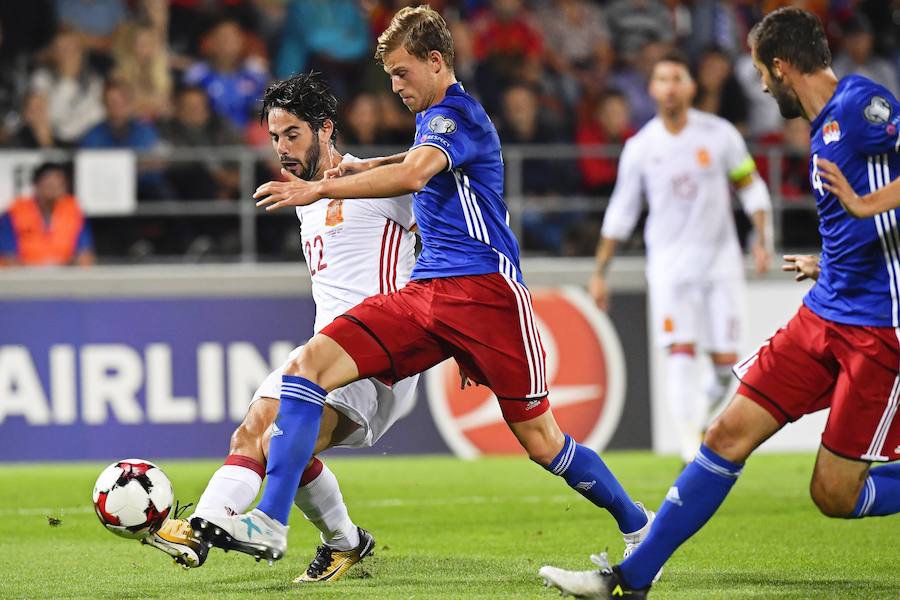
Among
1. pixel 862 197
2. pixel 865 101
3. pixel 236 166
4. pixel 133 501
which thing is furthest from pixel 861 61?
pixel 133 501

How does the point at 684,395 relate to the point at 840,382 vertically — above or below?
below

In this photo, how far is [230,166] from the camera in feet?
42.2

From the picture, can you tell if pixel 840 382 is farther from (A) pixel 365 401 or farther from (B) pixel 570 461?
(A) pixel 365 401

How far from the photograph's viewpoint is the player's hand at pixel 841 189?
193 inches

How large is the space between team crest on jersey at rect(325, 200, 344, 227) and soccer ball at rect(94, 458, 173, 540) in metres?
1.36

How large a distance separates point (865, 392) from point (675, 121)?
5348 millimetres

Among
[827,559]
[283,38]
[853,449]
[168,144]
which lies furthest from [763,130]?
[853,449]

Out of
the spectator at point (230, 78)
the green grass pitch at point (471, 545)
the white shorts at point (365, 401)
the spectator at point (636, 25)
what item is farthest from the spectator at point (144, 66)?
the white shorts at point (365, 401)

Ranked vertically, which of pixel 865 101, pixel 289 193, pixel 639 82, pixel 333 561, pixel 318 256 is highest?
pixel 865 101

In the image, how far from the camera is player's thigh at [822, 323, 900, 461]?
5.16 meters

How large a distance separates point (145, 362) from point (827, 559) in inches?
257

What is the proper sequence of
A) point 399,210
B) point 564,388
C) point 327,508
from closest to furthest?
1. point 327,508
2. point 399,210
3. point 564,388

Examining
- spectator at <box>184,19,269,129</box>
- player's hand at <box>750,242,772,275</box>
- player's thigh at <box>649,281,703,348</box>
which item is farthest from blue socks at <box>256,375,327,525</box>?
spectator at <box>184,19,269,129</box>

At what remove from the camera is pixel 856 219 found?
5.20m
